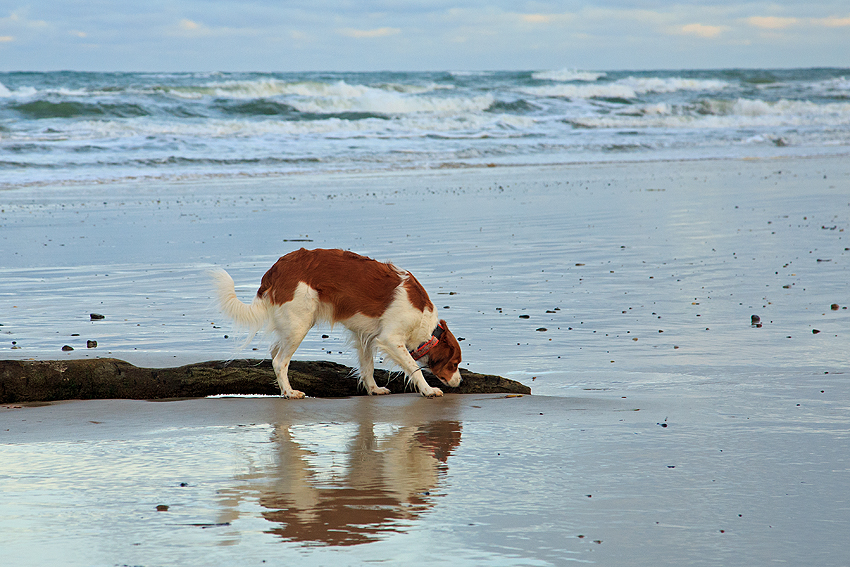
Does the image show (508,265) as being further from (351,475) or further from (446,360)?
(351,475)

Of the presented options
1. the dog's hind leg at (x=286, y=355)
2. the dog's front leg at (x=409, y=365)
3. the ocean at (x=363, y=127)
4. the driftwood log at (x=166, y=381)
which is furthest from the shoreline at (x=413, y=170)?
the dog's front leg at (x=409, y=365)

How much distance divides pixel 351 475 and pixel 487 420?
1.08 metres

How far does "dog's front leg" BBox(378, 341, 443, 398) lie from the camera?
16.8 feet

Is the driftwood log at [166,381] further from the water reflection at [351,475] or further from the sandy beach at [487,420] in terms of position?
the water reflection at [351,475]

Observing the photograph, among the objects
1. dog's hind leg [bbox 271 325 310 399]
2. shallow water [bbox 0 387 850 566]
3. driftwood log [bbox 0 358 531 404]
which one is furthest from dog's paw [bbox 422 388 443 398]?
dog's hind leg [bbox 271 325 310 399]

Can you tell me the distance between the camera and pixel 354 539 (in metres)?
2.86

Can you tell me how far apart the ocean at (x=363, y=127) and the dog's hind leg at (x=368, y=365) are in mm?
13510

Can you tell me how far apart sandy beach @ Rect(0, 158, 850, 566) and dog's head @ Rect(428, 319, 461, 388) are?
224 millimetres

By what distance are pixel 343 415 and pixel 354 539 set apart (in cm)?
A: 174

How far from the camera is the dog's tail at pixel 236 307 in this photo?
5180mm

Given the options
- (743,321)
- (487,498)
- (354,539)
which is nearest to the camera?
(354,539)

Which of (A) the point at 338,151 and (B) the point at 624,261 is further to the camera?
(A) the point at 338,151

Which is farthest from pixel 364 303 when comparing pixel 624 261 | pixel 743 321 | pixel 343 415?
pixel 624 261

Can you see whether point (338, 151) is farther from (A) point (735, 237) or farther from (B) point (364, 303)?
(B) point (364, 303)
